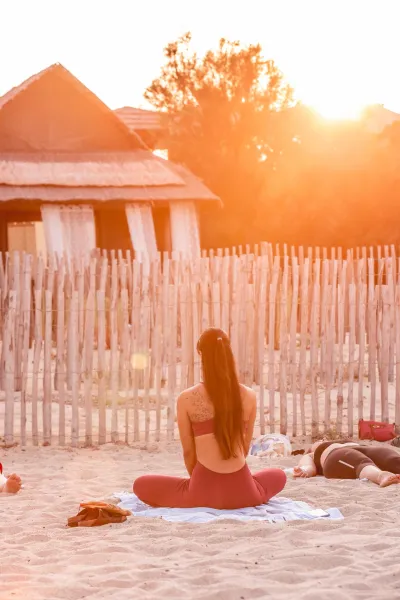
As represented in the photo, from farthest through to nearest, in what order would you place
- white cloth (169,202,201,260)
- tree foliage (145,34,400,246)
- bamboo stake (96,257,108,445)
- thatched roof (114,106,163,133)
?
1. thatched roof (114,106,163,133)
2. tree foliage (145,34,400,246)
3. white cloth (169,202,201,260)
4. bamboo stake (96,257,108,445)

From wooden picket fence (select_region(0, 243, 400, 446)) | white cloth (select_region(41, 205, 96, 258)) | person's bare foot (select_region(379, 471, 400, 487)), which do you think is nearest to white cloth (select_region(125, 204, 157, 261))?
white cloth (select_region(41, 205, 96, 258))

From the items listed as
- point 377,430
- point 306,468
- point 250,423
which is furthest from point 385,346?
point 250,423

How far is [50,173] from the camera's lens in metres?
16.9

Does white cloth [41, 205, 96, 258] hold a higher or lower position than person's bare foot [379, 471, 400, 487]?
higher

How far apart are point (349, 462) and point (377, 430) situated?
5.36 feet

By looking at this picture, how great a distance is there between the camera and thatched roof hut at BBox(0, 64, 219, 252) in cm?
1673

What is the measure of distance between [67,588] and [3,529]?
1.15 metres

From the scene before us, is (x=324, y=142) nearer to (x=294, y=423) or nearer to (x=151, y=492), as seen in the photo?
(x=294, y=423)

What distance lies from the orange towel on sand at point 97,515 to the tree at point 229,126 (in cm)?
1550

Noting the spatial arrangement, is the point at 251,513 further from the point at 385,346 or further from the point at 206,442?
the point at 385,346

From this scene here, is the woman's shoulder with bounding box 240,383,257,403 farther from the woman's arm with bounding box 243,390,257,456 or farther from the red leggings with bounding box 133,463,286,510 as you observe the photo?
the red leggings with bounding box 133,463,286,510

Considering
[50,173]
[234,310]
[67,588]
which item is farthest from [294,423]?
[50,173]

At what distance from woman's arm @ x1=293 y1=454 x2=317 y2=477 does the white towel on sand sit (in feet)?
2.91

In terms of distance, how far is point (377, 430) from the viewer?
7469 millimetres
